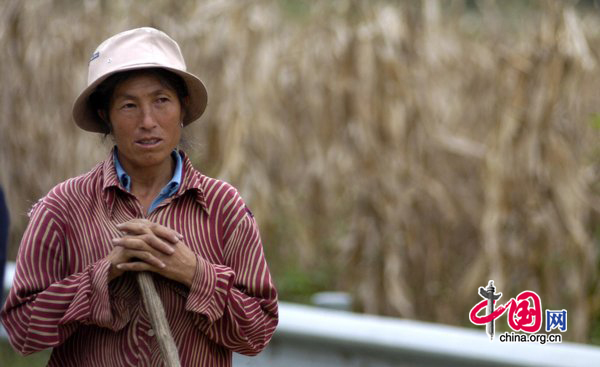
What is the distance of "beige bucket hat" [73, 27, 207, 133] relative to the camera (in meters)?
1.92

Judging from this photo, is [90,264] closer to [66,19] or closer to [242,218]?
[242,218]

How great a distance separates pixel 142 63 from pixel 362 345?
5.27ft

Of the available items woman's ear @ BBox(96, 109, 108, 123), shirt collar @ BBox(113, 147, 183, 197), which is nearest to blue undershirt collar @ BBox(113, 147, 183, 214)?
shirt collar @ BBox(113, 147, 183, 197)

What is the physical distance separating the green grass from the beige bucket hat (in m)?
3.20

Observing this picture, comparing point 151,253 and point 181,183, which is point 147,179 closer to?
point 181,183

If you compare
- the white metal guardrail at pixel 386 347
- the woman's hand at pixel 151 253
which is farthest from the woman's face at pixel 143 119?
the white metal guardrail at pixel 386 347

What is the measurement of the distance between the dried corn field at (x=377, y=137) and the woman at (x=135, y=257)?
3.00m

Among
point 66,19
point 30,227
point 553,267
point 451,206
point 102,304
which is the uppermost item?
point 66,19

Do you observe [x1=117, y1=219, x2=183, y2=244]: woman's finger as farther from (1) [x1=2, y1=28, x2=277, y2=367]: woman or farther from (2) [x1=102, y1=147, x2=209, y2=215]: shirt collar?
(2) [x1=102, y1=147, x2=209, y2=215]: shirt collar

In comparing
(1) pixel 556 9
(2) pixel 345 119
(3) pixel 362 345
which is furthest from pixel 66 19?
(3) pixel 362 345

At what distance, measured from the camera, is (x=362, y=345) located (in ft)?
10.6

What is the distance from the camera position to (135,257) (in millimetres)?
1843

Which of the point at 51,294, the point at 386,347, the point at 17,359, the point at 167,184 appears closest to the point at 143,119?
the point at 167,184

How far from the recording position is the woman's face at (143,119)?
1927mm
